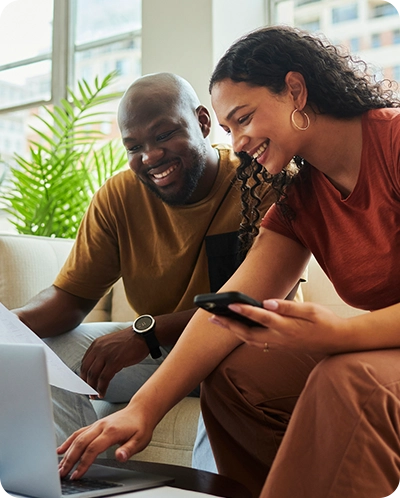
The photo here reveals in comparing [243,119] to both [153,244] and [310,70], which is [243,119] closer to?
[310,70]

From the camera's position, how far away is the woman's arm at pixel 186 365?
1.03 meters

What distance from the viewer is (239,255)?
1.70m

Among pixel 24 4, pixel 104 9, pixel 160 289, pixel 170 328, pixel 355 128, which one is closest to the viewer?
pixel 355 128

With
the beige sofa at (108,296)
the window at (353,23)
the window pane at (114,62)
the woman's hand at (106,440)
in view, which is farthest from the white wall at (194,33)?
the woman's hand at (106,440)

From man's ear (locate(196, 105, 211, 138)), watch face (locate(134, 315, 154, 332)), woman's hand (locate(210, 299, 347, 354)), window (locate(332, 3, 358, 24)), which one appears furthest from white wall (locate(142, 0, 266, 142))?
woman's hand (locate(210, 299, 347, 354))

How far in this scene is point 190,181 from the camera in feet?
6.02

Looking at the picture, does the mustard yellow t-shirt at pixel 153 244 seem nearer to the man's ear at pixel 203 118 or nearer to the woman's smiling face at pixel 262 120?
the man's ear at pixel 203 118

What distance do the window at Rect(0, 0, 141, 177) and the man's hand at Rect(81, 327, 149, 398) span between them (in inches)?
96.6

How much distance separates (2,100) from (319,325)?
397cm

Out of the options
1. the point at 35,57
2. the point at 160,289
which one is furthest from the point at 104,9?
the point at 160,289

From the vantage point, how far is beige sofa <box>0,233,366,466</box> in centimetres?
170

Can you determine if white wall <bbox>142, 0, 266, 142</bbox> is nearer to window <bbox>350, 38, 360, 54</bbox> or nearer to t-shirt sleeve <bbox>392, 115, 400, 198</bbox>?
window <bbox>350, 38, 360, 54</bbox>

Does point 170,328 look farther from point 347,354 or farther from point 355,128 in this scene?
point 347,354

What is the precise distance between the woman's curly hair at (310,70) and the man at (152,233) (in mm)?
510
